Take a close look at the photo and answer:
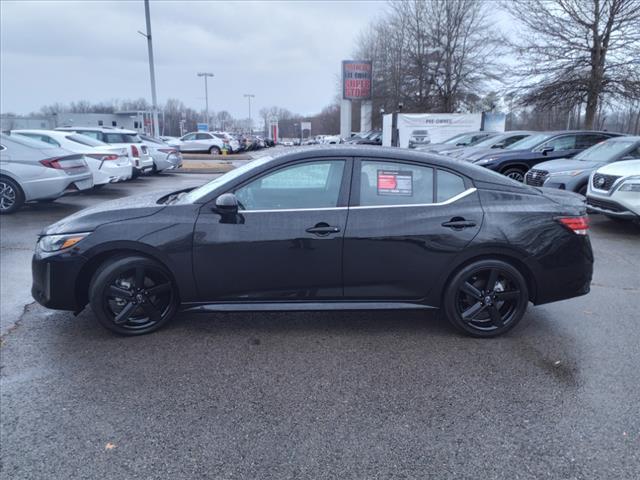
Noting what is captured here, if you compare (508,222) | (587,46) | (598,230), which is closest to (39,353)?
(508,222)

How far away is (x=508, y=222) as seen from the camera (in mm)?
3939

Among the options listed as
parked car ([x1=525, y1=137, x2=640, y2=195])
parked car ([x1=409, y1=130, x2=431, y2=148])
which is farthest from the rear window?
parked car ([x1=409, y1=130, x2=431, y2=148])

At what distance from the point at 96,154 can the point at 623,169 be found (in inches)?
429

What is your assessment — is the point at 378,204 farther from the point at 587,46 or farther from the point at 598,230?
the point at 587,46

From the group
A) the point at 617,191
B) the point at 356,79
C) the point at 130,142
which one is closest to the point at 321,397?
the point at 617,191

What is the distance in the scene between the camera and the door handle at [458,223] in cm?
389

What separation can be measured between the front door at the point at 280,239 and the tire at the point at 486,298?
98 cm

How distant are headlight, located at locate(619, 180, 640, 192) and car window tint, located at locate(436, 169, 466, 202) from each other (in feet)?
Result: 16.7

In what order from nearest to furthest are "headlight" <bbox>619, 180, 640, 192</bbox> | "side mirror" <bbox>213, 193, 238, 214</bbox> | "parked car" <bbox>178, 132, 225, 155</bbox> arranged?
"side mirror" <bbox>213, 193, 238, 214</bbox> < "headlight" <bbox>619, 180, 640, 192</bbox> < "parked car" <bbox>178, 132, 225, 155</bbox>

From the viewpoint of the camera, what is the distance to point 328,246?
12.7 ft

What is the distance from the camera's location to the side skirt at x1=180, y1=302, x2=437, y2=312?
12.9ft

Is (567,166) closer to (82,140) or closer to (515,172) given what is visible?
(515,172)

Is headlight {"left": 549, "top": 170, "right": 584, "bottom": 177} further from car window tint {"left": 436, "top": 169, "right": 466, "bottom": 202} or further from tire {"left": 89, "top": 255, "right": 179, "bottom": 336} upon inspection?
tire {"left": 89, "top": 255, "right": 179, "bottom": 336}

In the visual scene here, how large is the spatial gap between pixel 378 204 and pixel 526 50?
760 inches
